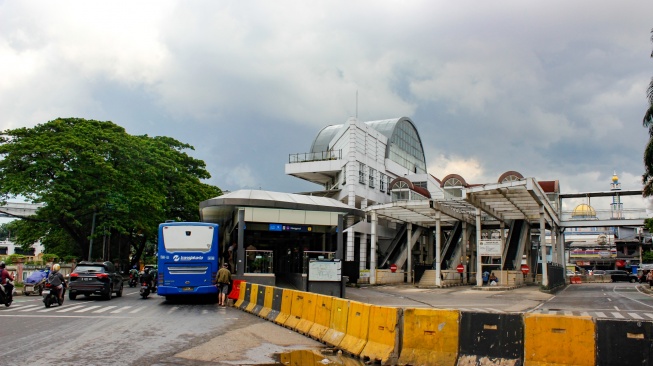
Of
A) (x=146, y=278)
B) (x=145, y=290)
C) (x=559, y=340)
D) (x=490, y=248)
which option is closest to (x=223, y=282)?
(x=145, y=290)

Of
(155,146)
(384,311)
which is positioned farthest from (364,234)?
(384,311)

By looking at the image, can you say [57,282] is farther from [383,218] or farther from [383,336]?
[383,218]

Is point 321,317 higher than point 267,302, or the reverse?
point 321,317

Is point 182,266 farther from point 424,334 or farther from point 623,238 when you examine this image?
point 623,238

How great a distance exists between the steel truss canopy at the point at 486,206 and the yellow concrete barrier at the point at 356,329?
22708mm

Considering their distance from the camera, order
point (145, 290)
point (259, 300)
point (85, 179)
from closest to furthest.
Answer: point (259, 300) → point (145, 290) → point (85, 179)

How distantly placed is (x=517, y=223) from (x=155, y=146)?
31.0 meters

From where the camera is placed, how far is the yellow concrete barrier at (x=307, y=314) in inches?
496

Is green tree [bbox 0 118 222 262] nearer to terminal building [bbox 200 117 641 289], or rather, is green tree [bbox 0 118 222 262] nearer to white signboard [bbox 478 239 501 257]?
terminal building [bbox 200 117 641 289]

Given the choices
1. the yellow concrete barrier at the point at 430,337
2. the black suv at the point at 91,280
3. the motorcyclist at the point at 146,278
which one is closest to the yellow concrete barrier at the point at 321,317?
the yellow concrete barrier at the point at 430,337

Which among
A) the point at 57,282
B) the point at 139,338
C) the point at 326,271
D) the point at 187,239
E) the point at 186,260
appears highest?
the point at 187,239

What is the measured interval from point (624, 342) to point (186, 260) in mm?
16689

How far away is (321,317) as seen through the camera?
12.1 meters

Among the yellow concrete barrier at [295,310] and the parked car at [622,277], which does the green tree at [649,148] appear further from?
the parked car at [622,277]
